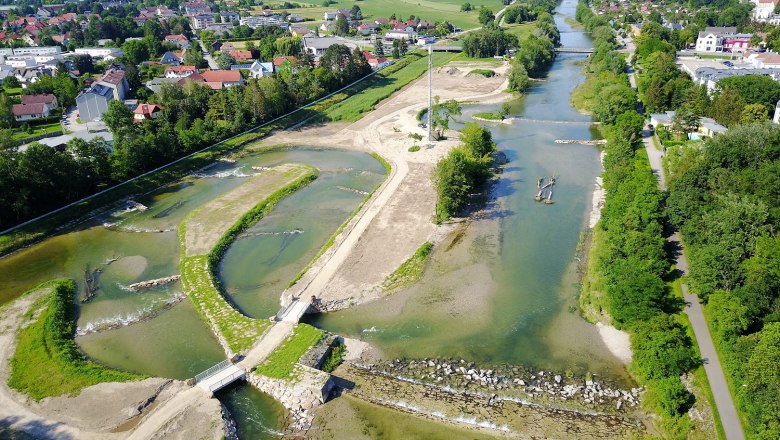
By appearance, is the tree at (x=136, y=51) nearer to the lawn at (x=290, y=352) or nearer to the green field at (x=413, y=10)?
the green field at (x=413, y=10)

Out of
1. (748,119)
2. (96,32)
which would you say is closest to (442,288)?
(748,119)

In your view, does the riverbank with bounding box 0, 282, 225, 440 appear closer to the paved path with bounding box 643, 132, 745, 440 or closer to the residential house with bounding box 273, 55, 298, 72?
the paved path with bounding box 643, 132, 745, 440

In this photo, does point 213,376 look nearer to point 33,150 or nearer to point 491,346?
point 491,346

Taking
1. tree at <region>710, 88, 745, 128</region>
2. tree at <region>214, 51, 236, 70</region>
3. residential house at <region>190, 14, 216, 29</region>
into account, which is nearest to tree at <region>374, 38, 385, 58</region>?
tree at <region>214, 51, 236, 70</region>

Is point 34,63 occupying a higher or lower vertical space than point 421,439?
higher

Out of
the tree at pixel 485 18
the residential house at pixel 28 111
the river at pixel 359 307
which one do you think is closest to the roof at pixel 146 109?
the residential house at pixel 28 111

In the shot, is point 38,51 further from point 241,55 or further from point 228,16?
point 228,16
